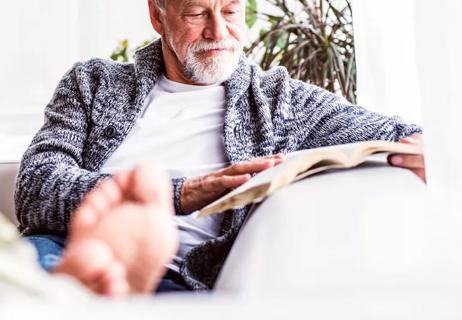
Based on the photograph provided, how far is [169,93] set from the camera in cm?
173

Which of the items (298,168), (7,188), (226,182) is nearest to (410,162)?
(298,168)

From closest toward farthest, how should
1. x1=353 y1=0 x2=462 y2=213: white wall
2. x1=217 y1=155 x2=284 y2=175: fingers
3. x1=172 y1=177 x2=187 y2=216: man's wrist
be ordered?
1. x1=353 y1=0 x2=462 y2=213: white wall
2. x1=217 y1=155 x2=284 y2=175: fingers
3. x1=172 y1=177 x2=187 y2=216: man's wrist

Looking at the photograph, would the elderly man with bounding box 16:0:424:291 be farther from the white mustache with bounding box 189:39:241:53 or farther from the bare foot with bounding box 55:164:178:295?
the bare foot with bounding box 55:164:178:295

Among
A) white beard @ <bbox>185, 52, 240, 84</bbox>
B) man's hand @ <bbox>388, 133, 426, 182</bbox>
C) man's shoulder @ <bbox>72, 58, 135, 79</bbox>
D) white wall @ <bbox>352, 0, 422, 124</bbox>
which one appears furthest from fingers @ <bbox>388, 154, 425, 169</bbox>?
white wall @ <bbox>352, 0, 422, 124</bbox>

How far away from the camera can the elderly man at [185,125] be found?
1.40 metres

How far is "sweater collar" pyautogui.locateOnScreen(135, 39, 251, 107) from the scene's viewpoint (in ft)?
5.35

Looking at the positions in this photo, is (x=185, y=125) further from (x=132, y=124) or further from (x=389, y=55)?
(x=389, y=55)

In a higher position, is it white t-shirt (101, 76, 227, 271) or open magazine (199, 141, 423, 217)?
open magazine (199, 141, 423, 217)

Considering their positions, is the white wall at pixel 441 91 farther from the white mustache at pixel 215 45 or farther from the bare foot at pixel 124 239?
the white mustache at pixel 215 45

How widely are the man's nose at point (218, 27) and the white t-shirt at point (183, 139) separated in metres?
0.12

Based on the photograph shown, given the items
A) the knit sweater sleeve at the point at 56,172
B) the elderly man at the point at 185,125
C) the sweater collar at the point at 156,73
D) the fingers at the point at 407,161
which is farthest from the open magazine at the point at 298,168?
the sweater collar at the point at 156,73

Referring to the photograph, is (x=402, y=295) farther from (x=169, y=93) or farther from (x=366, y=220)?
(x=169, y=93)

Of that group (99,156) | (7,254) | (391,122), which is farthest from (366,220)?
(99,156)

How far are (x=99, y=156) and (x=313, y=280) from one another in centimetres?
92
